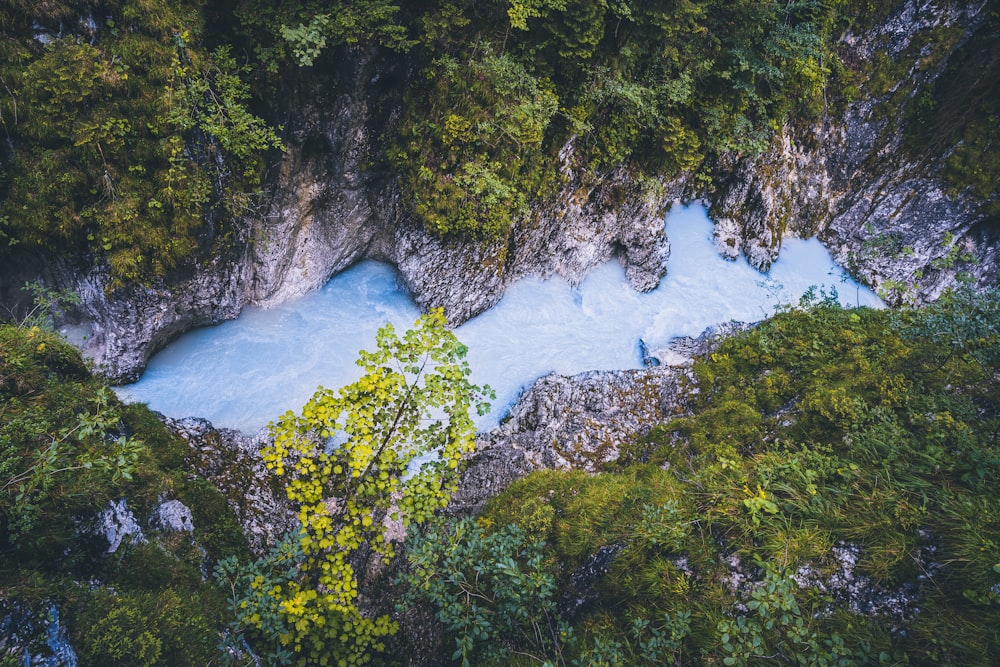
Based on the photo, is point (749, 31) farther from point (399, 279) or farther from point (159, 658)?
point (159, 658)

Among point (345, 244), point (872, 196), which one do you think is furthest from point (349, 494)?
point (872, 196)

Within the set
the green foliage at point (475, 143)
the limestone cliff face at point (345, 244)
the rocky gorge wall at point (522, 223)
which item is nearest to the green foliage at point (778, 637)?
the rocky gorge wall at point (522, 223)

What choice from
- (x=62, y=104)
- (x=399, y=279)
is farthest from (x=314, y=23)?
(x=399, y=279)

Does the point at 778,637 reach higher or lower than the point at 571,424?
higher

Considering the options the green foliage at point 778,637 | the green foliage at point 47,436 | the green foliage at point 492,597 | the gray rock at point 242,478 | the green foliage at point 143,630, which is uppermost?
the green foliage at point 778,637

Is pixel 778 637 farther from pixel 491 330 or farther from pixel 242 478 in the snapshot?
pixel 491 330

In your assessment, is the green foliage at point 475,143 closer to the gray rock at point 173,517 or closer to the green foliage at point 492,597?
the gray rock at point 173,517
